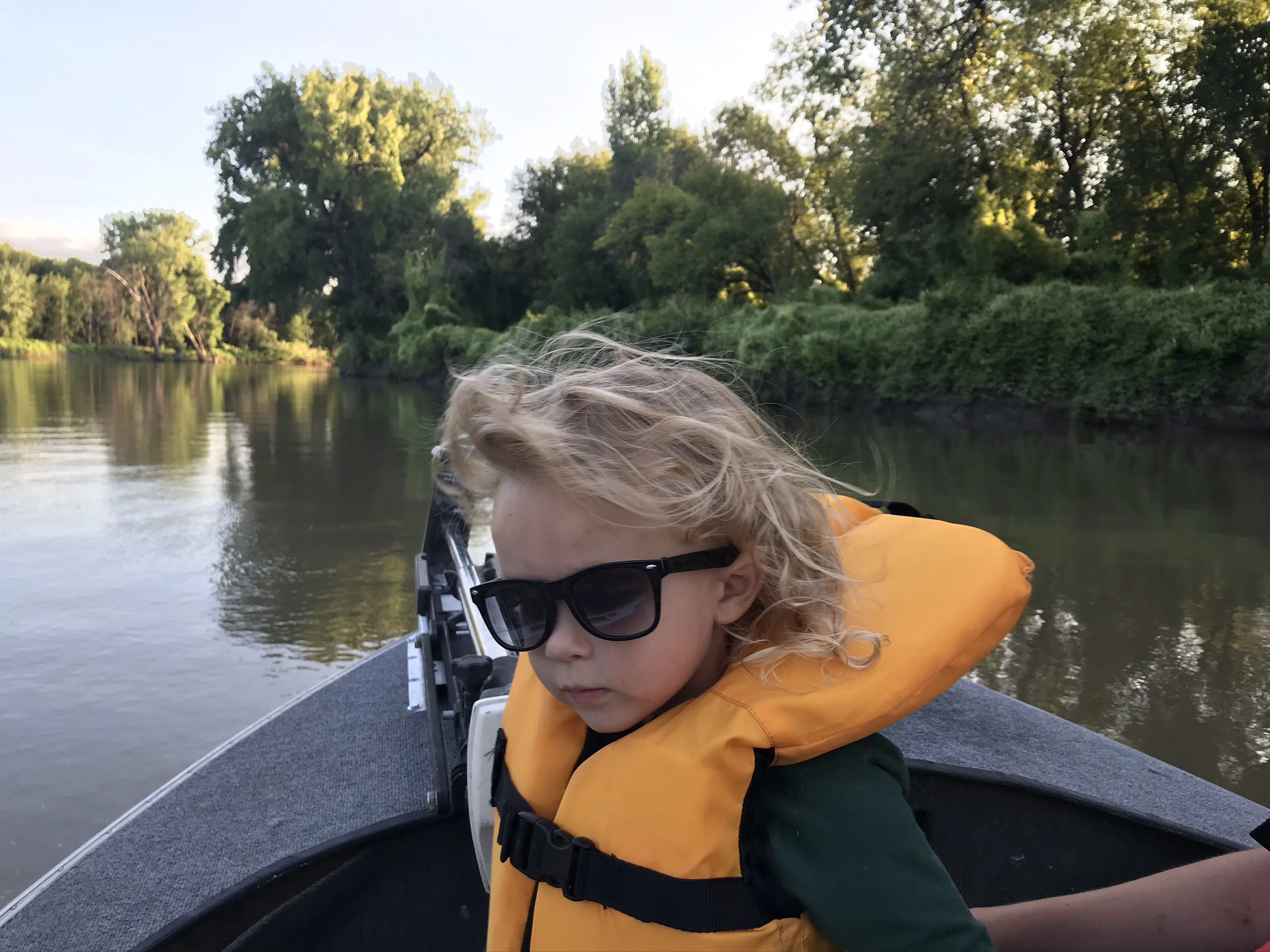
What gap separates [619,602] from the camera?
860mm

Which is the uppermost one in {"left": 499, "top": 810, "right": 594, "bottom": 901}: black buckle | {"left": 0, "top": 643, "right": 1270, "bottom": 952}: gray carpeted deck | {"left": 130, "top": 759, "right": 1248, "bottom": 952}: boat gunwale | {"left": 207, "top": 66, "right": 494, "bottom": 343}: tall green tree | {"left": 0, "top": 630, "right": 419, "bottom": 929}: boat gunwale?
{"left": 207, "top": 66, "right": 494, "bottom": 343}: tall green tree

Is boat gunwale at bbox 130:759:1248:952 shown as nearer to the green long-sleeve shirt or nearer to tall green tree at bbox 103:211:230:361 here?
the green long-sleeve shirt

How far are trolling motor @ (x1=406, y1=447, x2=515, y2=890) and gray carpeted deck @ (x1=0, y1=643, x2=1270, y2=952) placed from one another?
0.09 m

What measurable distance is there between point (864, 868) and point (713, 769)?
0.52ft

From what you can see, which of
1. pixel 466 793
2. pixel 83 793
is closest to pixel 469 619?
pixel 466 793

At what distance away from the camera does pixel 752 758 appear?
0.82 metres

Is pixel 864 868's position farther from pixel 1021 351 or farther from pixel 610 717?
pixel 1021 351

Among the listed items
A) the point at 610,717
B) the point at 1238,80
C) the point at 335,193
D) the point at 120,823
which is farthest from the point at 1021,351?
the point at 335,193

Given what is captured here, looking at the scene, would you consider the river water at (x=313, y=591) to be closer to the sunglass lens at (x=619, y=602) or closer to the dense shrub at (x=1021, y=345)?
the sunglass lens at (x=619, y=602)

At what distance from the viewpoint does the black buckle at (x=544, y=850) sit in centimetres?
91

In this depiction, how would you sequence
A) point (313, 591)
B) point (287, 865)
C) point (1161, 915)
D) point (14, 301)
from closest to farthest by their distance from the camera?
point (1161, 915) < point (287, 865) < point (313, 591) < point (14, 301)

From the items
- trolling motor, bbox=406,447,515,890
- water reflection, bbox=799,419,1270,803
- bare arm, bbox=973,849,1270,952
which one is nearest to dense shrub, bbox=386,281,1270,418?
water reflection, bbox=799,419,1270,803

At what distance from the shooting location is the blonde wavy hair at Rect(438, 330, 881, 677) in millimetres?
877

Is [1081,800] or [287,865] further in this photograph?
[1081,800]
